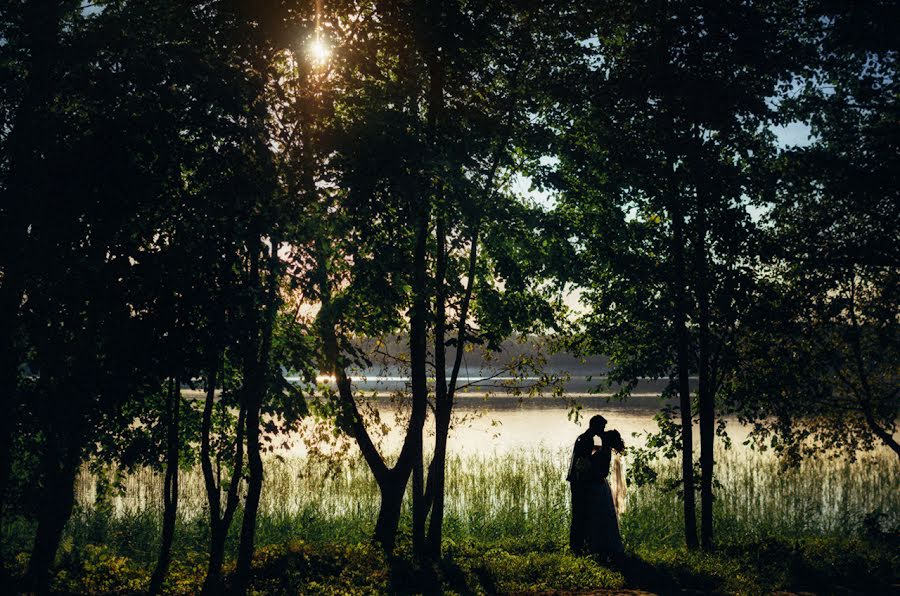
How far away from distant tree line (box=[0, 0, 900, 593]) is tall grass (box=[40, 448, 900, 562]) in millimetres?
3014

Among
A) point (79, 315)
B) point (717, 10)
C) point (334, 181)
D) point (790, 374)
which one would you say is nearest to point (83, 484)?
point (79, 315)

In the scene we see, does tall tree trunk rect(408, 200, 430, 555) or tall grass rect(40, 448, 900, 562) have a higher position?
tall tree trunk rect(408, 200, 430, 555)

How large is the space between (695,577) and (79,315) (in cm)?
908

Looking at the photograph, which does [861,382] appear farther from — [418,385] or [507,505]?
[418,385]

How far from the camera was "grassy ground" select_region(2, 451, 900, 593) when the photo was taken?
10.4 meters

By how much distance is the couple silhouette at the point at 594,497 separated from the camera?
1246cm

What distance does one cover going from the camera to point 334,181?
8.41 meters

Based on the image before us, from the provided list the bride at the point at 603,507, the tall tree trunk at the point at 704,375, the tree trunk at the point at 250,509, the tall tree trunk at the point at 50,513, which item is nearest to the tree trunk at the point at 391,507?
the bride at the point at 603,507

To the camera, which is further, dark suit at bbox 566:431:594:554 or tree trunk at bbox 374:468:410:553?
tree trunk at bbox 374:468:410:553

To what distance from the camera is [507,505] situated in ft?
62.3

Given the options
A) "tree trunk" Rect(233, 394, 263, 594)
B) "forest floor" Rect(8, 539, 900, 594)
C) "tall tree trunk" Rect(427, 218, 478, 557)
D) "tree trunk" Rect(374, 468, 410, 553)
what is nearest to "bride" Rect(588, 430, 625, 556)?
"forest floor" Rect(8, 539, 900, 594)

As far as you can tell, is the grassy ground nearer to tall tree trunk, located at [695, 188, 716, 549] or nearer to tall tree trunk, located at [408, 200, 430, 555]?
tall tree trunk, located at [408, 200, 430, 555]

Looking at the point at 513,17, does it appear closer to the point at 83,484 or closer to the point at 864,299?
the point at 864,299

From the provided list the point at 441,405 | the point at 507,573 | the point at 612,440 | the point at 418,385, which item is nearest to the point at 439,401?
the point at 441,405
